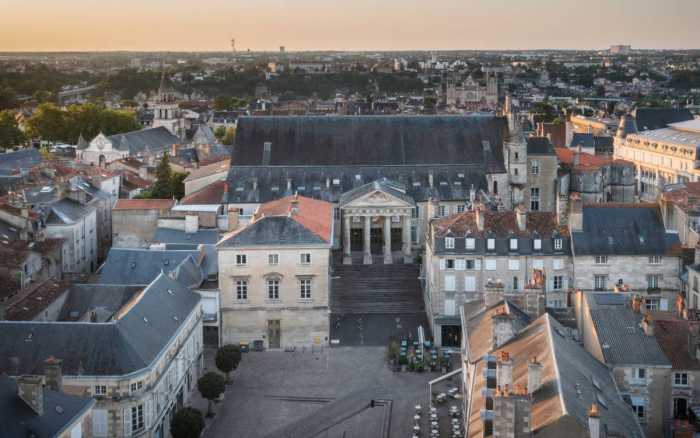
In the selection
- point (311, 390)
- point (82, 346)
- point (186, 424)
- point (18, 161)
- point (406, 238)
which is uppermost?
point (18, 161)

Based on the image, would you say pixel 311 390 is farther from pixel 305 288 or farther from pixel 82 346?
pixel 82 346

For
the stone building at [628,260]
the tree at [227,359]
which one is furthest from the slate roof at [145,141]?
the stone building at [628,260]

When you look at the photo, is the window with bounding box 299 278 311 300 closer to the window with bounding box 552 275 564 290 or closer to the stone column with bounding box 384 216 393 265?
the stone column with bounding box 384 216 393 265

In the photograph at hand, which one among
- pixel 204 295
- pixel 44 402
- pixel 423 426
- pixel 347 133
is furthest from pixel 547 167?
pixel 44 402

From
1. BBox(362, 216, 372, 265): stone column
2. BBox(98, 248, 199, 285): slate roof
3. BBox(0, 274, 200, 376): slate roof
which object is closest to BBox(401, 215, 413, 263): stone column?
BBox(362, 216, 372, 265): stone column

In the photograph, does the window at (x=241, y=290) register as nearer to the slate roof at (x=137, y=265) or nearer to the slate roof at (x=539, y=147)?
the slate roof at (x=137, y=265)

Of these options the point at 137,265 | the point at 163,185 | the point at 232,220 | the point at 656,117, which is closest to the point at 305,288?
the point at 137,265

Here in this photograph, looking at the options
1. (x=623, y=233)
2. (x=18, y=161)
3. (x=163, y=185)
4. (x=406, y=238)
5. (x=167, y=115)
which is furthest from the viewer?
(x=167, y=115)
